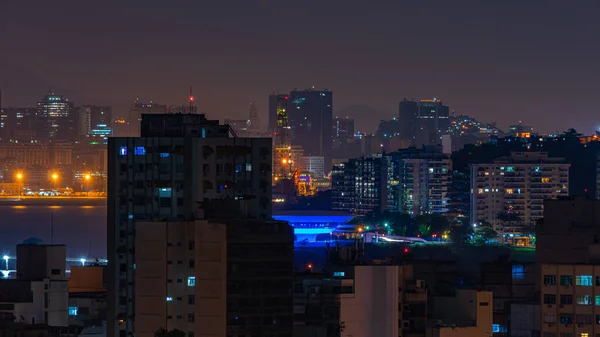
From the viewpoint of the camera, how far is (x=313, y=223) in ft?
419

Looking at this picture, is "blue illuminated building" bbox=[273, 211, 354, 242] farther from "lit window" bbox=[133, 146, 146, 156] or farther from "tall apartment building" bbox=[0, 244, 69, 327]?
"tall apartment building" bbox=[0, 244, 69, 327]

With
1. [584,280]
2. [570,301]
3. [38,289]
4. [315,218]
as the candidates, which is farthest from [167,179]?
[315,218]

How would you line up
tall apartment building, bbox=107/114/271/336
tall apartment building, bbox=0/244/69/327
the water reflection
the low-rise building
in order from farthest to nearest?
the water reflection
tall apartment building, bbox=107/114/271/336
tall apartment building, bbox=0/244/69/327
the low-rise building

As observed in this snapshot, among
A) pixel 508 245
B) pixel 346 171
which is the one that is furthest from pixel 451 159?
pixel 508 245

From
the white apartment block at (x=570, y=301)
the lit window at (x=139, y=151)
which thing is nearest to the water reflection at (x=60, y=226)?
the lit window at (x=139, y=151)

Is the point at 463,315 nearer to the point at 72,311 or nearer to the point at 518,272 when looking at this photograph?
the point at 518,272

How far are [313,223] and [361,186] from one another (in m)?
26.1

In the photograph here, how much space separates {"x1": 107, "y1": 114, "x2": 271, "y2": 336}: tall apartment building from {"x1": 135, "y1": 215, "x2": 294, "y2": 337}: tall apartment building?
18.0ft

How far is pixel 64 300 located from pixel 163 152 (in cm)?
396

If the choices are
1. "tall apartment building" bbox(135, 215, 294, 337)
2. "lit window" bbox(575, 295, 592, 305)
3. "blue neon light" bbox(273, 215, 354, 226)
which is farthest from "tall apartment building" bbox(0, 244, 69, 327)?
"blue neon light" bbox(273, 215, 354, 226)

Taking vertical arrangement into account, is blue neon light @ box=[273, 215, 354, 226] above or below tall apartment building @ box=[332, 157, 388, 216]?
below

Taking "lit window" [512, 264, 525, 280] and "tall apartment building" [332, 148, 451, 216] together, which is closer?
"lit window" [512, 264, 525, 280]

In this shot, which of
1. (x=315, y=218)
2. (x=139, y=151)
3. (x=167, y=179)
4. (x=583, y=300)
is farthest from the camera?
(x=315, y=218)

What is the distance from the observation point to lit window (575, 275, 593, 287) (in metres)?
33.4
